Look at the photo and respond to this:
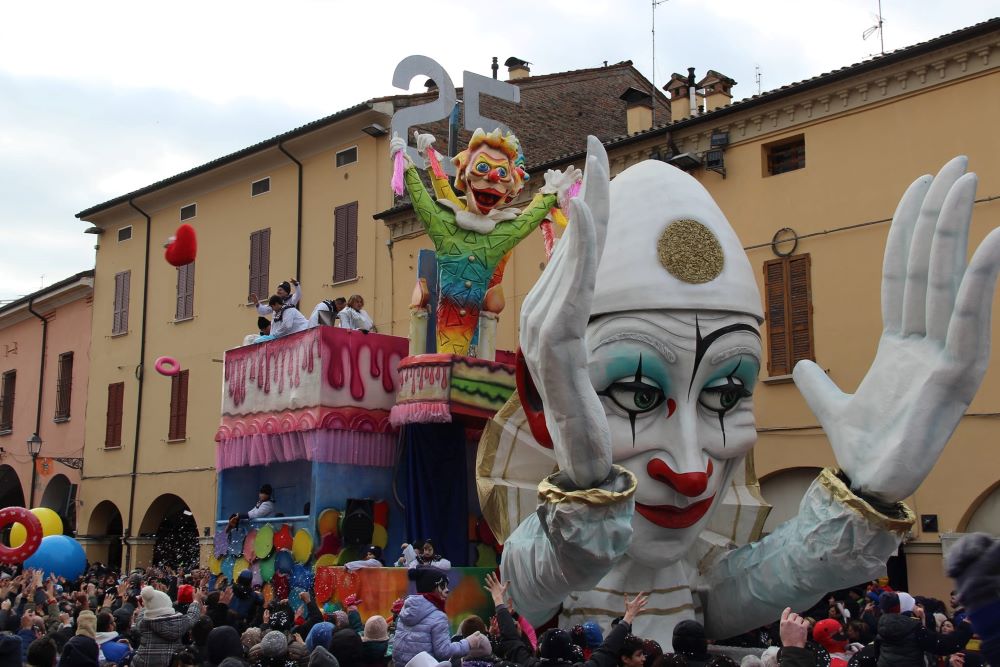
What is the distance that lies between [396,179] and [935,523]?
24.8 feet

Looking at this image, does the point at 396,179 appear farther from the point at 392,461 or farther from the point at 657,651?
the point at 657,651

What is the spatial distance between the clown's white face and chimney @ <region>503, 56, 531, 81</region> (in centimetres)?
1703

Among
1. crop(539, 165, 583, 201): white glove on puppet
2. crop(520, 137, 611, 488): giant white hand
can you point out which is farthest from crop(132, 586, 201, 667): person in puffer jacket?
crop(539, 165, 583, 201): white glove on puppet

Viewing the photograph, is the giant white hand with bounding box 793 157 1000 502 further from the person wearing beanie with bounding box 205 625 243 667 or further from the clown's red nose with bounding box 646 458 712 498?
the person wearing beanie with bounding box 205 625 243 667

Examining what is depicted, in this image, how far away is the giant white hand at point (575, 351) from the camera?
20.9 ft

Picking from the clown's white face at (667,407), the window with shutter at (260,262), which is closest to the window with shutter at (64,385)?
the window with shutter at (260,262)

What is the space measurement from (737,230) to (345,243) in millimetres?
7828

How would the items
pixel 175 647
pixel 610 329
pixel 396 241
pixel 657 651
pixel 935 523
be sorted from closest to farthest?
pixel 657 651, pixel 175 647, pixel 610 329, pixel 935 523, pixel 396 241

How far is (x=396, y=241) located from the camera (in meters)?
20.6

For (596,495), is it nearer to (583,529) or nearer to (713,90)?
(583,529)

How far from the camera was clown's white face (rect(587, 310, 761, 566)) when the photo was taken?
7531 mm

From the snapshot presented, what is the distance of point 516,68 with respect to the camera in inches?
948

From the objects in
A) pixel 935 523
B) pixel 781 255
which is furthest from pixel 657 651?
pixel 781 255

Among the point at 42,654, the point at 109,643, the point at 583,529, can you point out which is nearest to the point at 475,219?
the point at 583,529
